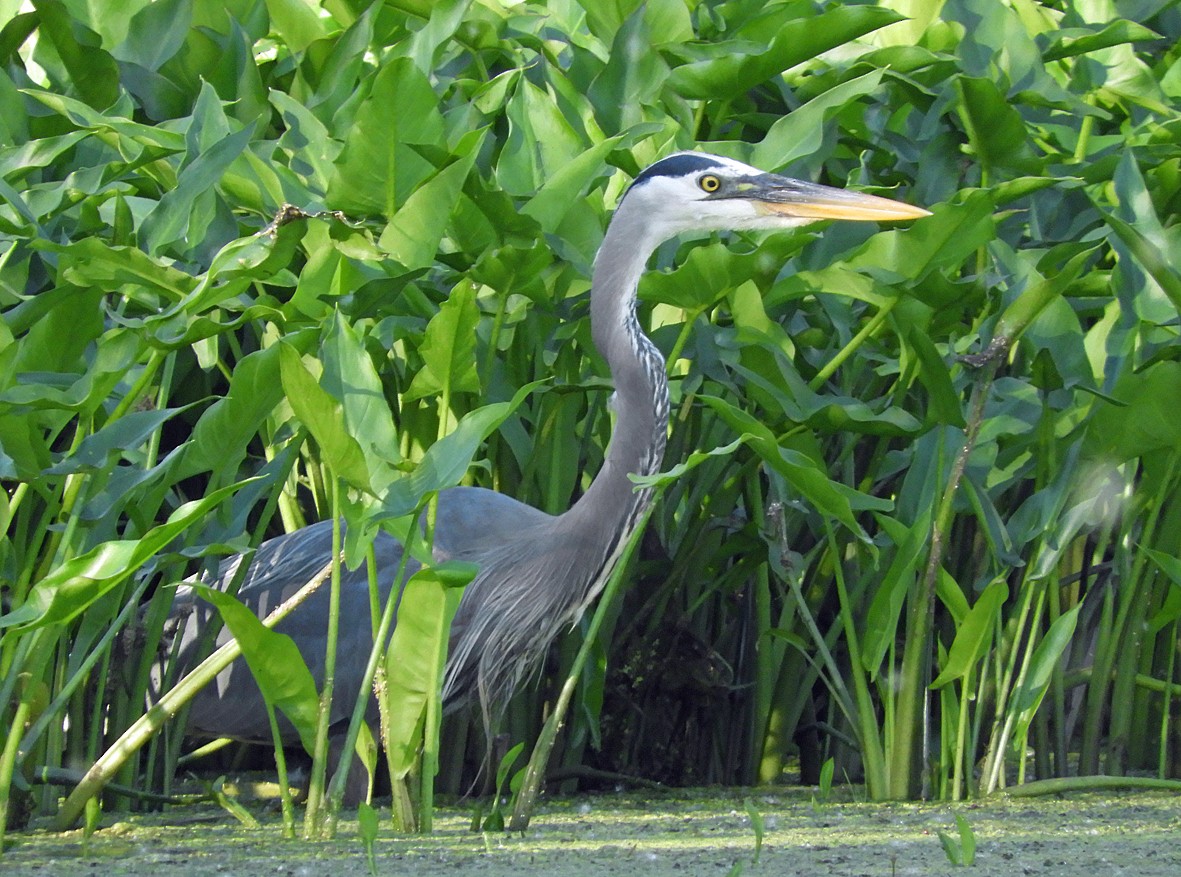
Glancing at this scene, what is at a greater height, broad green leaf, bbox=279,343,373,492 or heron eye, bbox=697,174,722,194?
heron eye, bbox=697,174,722,194

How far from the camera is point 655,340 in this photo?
294cm

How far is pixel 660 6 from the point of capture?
298 cm

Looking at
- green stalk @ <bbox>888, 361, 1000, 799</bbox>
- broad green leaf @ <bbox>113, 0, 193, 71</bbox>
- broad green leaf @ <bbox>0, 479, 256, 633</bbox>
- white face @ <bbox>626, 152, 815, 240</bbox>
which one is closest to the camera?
broad green leaf @ <bbox>0, 479, 256, 633</bbox>

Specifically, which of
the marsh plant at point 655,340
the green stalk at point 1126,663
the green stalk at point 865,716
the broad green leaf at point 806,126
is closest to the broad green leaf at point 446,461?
the marsh plant at point 655,340

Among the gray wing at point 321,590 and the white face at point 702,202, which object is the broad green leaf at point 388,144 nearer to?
the white face at point 702,202

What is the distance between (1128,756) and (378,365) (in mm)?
1745

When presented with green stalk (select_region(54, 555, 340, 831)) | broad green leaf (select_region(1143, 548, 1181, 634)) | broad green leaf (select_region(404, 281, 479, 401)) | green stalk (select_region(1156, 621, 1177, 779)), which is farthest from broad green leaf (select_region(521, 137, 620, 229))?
green stalk (select_region(1156, 621, 1177, 779))

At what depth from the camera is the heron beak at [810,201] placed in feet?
8.80

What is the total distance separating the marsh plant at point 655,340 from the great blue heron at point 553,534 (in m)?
0.08

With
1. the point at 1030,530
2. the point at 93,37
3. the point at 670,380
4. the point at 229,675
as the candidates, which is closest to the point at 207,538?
the point at 229,675

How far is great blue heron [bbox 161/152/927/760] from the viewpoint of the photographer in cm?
271

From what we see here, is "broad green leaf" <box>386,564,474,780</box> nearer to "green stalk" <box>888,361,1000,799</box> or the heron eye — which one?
"green stalk" <box>888,361,1000,799</box>

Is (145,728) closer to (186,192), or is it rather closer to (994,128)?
(186,192)

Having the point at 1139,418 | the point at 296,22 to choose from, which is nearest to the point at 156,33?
the point at 296,22
